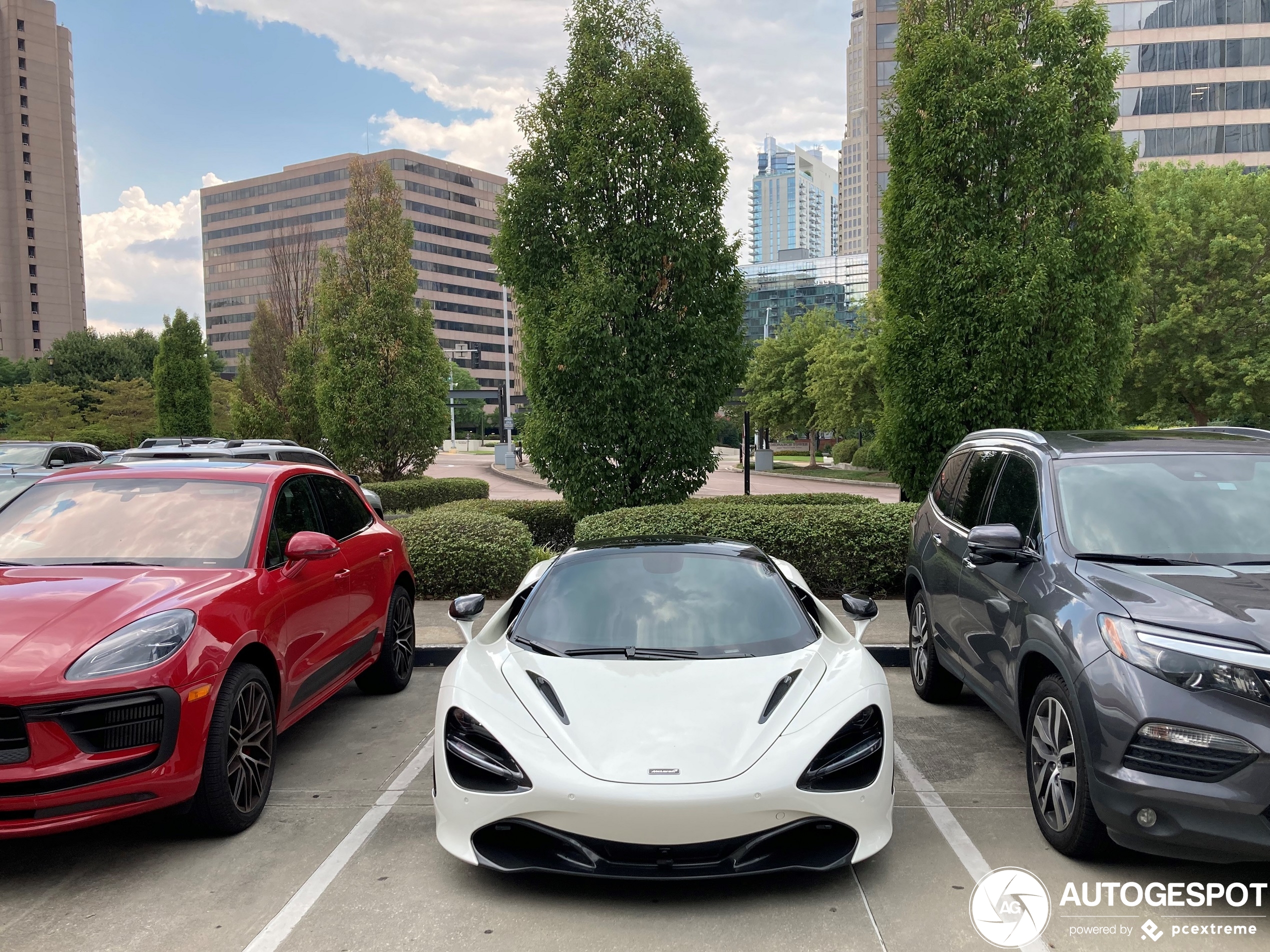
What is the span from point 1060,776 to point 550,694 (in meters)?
2.17

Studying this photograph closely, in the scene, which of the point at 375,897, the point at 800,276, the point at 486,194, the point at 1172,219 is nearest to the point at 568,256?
the point at 375,897

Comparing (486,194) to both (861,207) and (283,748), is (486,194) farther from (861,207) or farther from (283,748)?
(283,748)

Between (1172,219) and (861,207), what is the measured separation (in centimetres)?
18262

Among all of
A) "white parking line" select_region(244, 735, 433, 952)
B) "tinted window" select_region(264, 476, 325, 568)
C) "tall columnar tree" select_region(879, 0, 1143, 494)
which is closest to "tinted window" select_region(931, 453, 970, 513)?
"white parking line" select_region(244, 735, 433, 952)

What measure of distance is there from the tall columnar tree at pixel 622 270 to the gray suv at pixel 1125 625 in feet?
20.7

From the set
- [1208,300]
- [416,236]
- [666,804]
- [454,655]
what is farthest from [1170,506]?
[416,236]

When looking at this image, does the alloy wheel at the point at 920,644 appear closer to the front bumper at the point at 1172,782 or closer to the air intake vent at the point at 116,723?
the front bumper at the point at 1172,782

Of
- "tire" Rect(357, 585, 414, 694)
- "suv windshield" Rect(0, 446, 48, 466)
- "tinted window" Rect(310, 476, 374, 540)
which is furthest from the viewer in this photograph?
"suv windshield" Rect(0, 446, 48, 466)

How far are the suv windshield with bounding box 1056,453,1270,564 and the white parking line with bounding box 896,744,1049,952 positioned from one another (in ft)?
4.64

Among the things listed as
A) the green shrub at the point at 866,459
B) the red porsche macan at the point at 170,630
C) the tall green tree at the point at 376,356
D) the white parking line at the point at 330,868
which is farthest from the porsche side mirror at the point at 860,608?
the green shrub at the point at 866,459

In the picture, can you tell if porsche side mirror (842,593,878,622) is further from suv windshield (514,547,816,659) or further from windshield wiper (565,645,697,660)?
windshield wiper (565,645,697,660)

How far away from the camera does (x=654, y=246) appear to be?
11.6 m

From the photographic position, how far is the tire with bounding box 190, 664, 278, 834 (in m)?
3.87

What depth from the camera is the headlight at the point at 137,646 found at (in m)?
3.51
